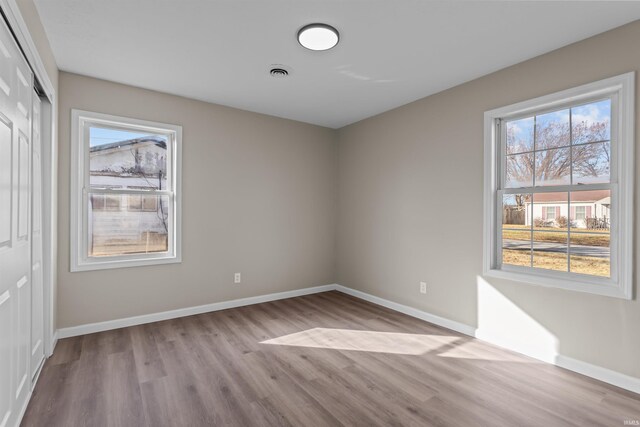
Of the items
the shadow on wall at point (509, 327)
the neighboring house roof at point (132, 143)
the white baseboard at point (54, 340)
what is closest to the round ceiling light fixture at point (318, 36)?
the neighboring house roof at point (132, 143)

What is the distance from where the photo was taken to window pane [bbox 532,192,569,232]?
2713 millimetres

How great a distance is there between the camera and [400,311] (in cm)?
397

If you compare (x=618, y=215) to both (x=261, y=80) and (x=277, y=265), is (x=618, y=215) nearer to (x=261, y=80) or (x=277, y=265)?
(x=261, y=80)

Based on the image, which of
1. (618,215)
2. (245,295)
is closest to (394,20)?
(618,215)

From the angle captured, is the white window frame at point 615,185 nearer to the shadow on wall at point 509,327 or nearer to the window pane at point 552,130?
the window pane at point 552,130

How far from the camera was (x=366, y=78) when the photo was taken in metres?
3.22

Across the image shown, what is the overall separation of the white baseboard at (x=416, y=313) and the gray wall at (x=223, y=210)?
66 cm

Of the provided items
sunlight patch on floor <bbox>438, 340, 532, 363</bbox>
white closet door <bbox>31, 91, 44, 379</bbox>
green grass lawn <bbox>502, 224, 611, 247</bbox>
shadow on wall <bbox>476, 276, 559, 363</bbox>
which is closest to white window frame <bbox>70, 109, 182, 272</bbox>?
white closet door <bbox>31, 91, 44, 379</bbox>

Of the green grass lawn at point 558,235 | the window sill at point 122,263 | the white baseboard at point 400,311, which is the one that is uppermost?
the green grass lawn at point 558,235

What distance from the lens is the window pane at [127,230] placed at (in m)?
3.34

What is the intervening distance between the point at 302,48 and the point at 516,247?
2637 millimetres

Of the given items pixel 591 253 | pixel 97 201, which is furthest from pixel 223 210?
pixel 591 253

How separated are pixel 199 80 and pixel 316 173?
7.05 feet

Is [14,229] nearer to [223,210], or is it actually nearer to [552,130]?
[223,210]
